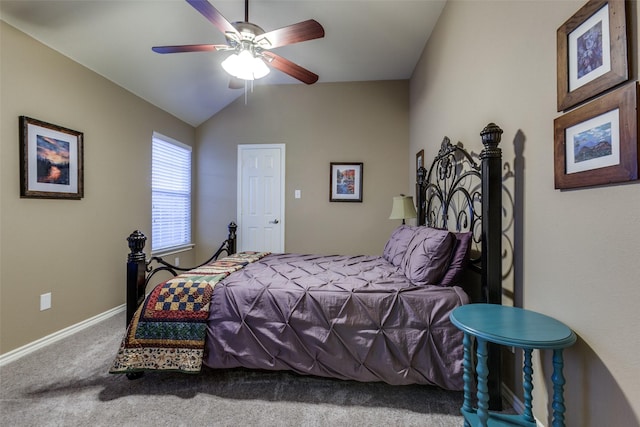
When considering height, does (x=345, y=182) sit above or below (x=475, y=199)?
above

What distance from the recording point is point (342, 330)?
67.2 inches

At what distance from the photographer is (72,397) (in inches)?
66.8

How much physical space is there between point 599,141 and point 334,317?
56.6 inches

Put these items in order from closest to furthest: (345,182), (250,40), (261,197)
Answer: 1. (250,40)
2. (345,182)
3. (261,197)

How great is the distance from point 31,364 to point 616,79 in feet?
11.7

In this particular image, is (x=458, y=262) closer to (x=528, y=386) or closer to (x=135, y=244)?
(x=528, y=386)

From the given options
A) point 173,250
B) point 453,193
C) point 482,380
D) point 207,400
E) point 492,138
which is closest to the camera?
point 482,380

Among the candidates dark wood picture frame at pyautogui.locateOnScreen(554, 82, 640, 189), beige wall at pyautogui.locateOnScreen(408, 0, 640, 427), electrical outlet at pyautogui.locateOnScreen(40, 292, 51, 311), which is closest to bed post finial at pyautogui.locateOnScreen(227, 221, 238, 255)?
electrical outlet at pyautogui.locateOnScreen(40, 292, 51, 311)

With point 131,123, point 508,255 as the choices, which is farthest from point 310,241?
point 508,255

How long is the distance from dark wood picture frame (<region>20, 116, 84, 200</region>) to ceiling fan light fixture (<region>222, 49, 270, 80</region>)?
1557 millimetres

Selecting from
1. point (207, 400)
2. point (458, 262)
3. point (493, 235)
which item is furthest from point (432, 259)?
point (207, 400)

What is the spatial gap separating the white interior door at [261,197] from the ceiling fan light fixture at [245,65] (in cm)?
204

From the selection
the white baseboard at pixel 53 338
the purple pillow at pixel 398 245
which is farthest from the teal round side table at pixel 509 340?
the white baseboard at pixel 53 338

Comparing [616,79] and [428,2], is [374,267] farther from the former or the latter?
[428,2]
